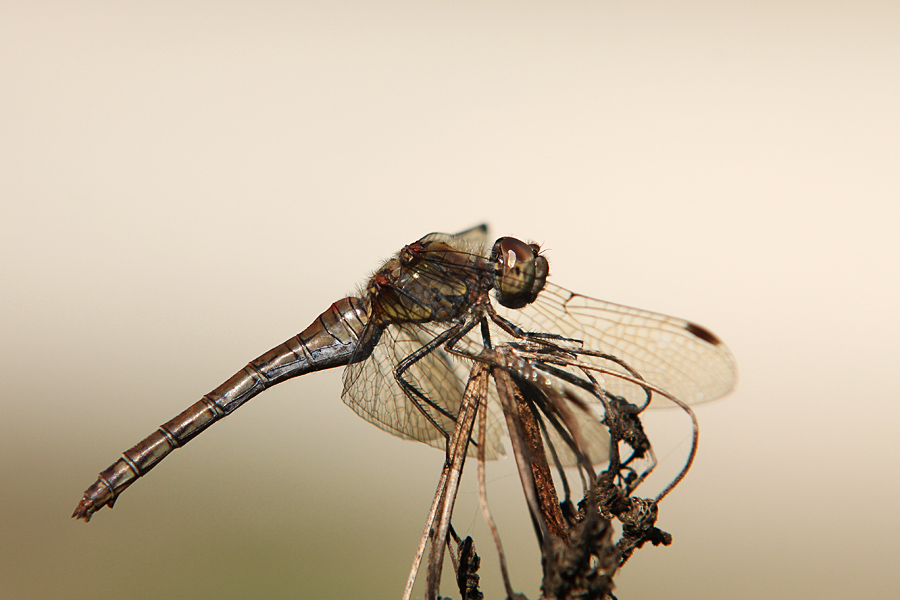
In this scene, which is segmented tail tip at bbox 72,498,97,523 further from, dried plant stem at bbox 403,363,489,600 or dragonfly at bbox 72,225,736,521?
dried plant stem at bbox 403,363,489,600

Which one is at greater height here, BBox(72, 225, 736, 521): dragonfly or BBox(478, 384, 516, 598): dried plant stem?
BBox(72, 225, 736, 521): dragonfly

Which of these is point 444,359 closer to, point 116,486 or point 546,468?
point 546,468

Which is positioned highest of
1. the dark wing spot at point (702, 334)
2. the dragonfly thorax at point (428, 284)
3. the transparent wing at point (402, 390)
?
the dragonfly thorax at point (428, 284)

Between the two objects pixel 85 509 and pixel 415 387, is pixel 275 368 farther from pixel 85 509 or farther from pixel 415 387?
pixel 85 509

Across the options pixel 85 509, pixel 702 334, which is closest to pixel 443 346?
pixel 702 334

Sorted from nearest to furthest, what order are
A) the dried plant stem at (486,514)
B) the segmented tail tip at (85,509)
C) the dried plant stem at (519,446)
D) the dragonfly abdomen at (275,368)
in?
the dried plant stem at (486,514) < the dried plant stem at (519,446) < the segmented tail tip at (85,509) < the dragonfly abdomen at (275,368)

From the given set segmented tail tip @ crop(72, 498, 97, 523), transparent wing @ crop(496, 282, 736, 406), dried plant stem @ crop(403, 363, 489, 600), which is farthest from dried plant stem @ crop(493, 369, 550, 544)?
segmented tail tip @ crop(72, 498, 97, 523)

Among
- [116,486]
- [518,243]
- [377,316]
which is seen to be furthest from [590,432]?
[116,486]

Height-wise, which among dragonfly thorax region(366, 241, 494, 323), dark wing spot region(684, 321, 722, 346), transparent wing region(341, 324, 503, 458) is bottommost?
dark wing spot region(684, 321, 722, 346)

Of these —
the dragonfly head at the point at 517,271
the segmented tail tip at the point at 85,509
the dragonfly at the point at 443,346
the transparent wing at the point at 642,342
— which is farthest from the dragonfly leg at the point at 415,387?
the segmented tail tip at the point at 85,509

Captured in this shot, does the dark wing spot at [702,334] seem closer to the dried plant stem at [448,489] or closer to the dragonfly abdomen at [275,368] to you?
the dried plant stem at [448,489]
